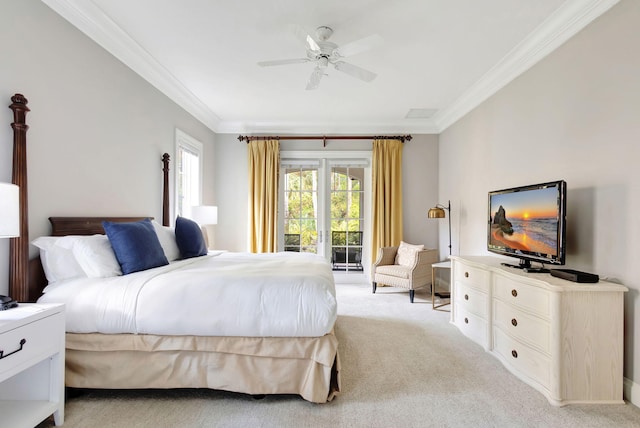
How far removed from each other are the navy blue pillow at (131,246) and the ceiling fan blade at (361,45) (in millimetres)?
2143

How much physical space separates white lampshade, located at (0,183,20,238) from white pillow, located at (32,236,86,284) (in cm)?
65

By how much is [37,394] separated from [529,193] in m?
3.58

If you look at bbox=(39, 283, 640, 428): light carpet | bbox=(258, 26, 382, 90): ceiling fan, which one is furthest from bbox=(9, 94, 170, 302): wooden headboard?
bbox=(258, 26, 382, 90): ceiling fan

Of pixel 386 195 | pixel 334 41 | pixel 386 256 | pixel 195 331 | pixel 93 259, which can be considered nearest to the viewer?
pixel 195 331

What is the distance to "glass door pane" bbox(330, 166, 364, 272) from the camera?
5711 millimetres

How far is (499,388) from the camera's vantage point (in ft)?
7.25

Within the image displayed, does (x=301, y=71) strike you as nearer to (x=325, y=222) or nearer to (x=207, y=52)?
(x=207, y=52)

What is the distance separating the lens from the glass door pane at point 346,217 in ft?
18.7

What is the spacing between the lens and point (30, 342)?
1564 millimetres

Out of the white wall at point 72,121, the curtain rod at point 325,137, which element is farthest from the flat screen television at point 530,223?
the white wall at point 72,121

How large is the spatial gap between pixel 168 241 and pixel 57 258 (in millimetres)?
1022

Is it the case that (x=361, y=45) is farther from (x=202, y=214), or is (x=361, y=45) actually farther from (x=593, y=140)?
(x=202, y=214)

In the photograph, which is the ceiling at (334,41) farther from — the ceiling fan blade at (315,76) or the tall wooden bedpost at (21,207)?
the tall wooden bedpost at (21,207)

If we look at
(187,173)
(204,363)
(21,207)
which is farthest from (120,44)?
(204,363)
